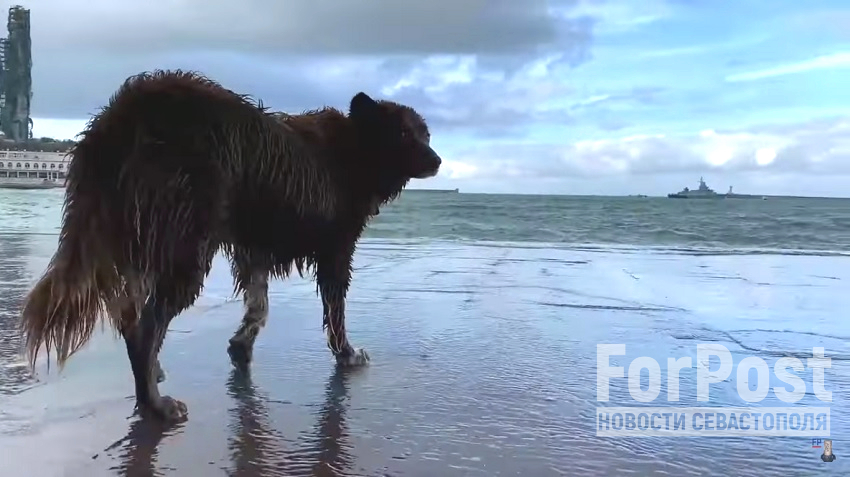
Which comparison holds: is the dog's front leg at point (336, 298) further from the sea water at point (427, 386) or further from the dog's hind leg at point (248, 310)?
the dog's hind leg at point (248, 310)

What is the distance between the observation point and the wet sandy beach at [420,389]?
2688 millimetres

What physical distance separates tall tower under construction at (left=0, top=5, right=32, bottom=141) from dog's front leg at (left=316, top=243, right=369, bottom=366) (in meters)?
52.7

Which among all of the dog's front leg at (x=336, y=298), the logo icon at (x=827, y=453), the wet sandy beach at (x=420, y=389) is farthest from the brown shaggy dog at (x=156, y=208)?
the logo icon at (x=827, y=453)

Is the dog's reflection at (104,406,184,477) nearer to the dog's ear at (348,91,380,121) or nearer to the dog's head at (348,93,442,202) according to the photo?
the dog's head at (348,93,442,202)

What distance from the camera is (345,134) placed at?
4.53m

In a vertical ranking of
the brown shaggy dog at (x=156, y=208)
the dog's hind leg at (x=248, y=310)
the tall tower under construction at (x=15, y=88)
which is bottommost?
the dog's hind leg at (x=248, y=310)

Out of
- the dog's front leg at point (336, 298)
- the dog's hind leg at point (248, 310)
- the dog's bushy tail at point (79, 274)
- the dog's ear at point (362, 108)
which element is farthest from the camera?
the dog's ear at point (362, 108)

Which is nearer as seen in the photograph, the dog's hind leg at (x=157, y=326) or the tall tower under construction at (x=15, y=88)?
the dog's hind leg at (x=157, y=326)

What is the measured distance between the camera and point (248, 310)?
14.5 feet

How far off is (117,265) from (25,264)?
6.67 meters

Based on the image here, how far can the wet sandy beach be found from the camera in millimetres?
2688

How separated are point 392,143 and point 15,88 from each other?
5926cm

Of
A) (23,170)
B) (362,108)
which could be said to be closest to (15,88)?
(23,170)

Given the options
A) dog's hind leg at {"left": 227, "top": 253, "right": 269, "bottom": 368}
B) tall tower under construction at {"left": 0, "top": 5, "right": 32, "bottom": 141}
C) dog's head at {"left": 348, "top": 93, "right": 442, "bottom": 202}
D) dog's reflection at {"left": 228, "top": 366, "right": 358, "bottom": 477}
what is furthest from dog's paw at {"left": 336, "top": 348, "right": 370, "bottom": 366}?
tall tower under construction at {"left": 0, "top": 5, "right": 32, "bottom": 141}
